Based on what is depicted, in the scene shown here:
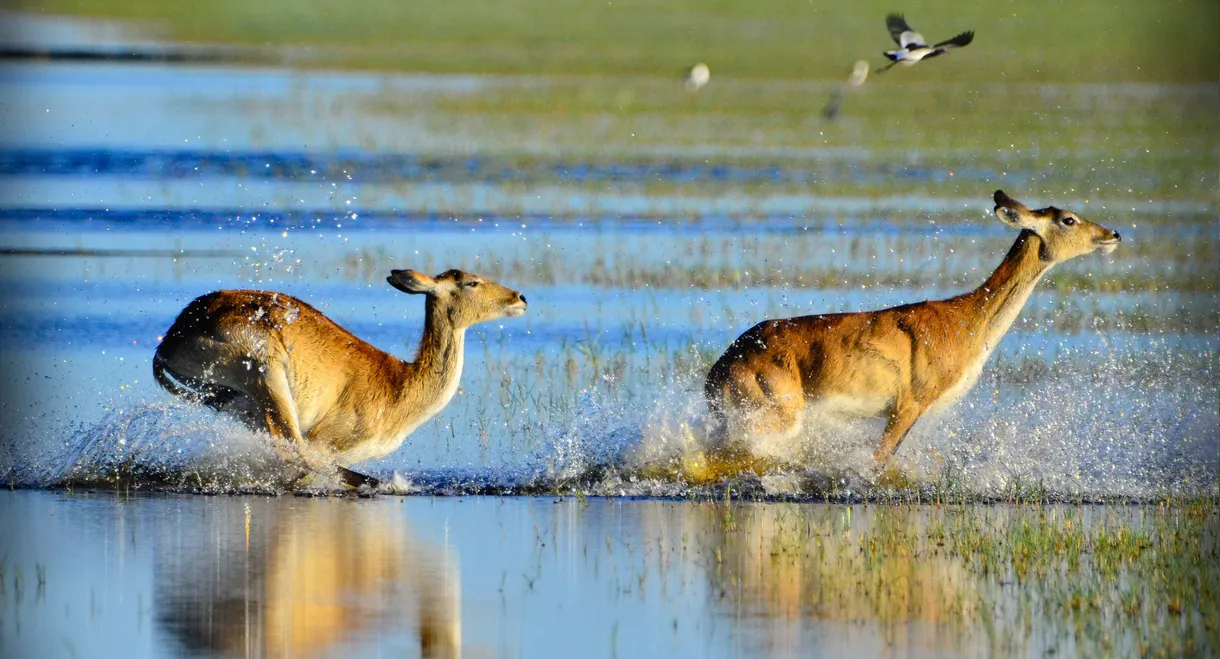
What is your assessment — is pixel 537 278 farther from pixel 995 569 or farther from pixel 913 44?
pixel 995 569

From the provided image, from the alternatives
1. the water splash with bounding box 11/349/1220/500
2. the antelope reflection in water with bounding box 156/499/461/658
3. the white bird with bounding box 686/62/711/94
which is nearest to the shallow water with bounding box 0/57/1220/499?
the water splash with bounding box 11/349/1220/500

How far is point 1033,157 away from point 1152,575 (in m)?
13.9

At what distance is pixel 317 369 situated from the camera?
1090 centimetres

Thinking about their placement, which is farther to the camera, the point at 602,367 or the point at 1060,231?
the point at 602,367

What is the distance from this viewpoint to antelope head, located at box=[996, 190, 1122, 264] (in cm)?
1195

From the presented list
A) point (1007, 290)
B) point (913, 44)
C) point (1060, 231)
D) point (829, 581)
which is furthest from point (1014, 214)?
point (829, 581)

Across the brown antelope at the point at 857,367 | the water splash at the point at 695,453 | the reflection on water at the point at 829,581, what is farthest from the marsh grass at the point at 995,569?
the brown antelope at the point at 857,367

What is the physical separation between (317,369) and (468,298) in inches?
40.6

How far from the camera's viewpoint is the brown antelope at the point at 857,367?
37.1ft

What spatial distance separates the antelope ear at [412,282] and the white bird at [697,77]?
13.0m

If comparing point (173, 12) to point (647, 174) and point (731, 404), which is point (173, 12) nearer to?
point (647, 174)

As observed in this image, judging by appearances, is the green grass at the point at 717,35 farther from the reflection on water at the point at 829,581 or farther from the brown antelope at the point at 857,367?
the reflection on water at the point at 829,581

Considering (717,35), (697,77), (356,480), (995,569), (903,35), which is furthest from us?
(717,35)

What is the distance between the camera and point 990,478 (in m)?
11.0
